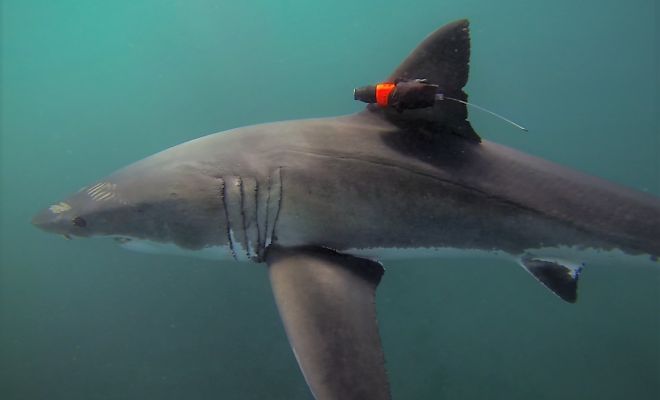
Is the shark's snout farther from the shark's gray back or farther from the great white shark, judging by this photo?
the shark's gray back

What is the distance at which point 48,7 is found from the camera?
55.5m

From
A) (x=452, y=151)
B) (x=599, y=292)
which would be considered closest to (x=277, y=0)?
(x=599, y=292)

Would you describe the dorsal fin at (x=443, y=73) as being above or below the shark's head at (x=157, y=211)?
above

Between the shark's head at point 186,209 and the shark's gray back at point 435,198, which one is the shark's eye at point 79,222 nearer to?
the shark's head at point 186,209

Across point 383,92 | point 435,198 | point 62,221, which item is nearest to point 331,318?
point 435,198

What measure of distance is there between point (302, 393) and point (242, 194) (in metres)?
10.3

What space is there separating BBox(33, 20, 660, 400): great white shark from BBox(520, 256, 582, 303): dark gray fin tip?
0.03 feet

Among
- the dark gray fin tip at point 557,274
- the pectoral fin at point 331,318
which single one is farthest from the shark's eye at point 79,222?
the dark gray fin tip at point 557,274

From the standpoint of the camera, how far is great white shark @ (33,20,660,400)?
11.4 ft

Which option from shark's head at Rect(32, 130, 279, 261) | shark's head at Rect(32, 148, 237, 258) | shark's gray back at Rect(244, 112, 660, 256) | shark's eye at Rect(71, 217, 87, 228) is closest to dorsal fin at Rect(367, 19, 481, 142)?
shark's gray back at Rect(244, 112, 660, 256)

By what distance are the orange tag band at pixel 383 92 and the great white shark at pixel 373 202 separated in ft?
0.60

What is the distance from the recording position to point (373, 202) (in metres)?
3.51

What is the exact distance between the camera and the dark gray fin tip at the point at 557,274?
151 inches

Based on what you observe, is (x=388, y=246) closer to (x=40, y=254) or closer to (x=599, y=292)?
(x=599, y=292)
